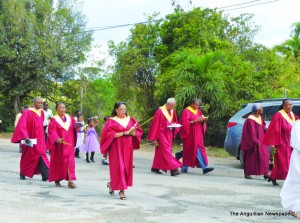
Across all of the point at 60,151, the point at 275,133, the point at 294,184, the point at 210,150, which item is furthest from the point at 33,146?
the point at 210,150

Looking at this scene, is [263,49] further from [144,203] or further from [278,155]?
[144,203]

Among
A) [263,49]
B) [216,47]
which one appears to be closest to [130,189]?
[216,47]

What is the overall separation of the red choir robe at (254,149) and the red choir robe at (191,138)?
52.0 inches

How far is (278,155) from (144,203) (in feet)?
10.7

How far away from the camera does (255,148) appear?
11.8 meters

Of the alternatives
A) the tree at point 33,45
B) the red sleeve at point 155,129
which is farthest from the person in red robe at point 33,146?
the tree at point 33,45

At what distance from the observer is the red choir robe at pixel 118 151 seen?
29.4ft

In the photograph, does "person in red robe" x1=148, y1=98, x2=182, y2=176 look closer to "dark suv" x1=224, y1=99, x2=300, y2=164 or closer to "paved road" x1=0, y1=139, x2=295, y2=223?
"paved road" x1=0, y1=139, x2=295, y2=223

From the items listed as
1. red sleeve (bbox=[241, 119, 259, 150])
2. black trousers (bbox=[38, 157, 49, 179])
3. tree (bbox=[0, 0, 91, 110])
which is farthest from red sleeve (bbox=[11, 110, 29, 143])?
tree (bbox=[0, 0, 91, 110])

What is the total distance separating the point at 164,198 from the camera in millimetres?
9000

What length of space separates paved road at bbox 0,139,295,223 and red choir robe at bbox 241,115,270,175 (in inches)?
11.3

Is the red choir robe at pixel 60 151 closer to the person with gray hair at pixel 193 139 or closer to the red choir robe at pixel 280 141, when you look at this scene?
the person with gray hair at pixel 193 139

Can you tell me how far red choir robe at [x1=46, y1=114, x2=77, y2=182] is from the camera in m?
→ 10.3

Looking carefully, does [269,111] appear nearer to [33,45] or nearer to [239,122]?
[239,122]
